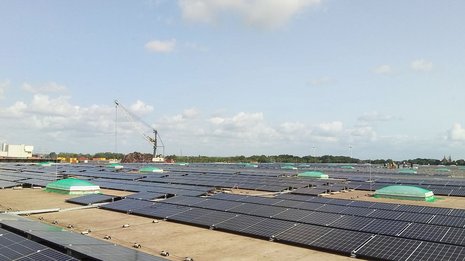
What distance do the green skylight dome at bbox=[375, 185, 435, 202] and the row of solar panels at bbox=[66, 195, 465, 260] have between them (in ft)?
73.8

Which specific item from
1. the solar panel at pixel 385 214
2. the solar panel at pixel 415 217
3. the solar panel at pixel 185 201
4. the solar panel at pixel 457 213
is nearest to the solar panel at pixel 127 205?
the solar panel at pixel 185 201

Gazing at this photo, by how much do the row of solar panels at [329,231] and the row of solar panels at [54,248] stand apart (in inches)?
378

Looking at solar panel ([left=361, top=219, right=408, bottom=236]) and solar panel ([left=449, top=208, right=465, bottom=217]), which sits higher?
solar panel ([left=361, top=219, right=408, bottom=236])

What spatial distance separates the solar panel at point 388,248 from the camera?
18.4 metres

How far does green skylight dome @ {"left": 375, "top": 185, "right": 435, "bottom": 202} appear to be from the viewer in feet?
147

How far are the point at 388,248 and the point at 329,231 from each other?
168 inches

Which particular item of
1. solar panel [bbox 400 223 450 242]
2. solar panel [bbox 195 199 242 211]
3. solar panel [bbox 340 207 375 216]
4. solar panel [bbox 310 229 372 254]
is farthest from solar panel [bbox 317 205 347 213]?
solar panel [bbox 195 199 242 211]

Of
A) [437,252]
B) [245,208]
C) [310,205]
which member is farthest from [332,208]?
[437,252]

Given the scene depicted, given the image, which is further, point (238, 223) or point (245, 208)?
point (245, 208)

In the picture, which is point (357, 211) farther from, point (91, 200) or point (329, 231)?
point (91, 200)

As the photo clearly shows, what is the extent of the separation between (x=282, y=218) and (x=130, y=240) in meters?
10.5

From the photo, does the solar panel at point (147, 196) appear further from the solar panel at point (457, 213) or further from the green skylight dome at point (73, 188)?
the solar panel at point (457, 213)

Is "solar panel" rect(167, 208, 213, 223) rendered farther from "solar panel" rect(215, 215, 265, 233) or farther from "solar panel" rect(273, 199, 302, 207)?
"solar panel" rect(273, 199, 302, 207)

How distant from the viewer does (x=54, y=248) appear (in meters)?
16.3
